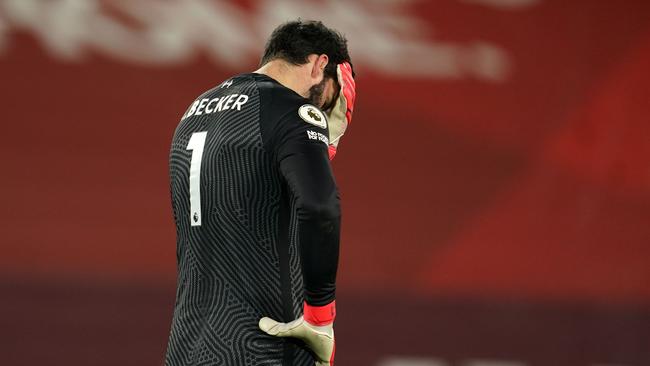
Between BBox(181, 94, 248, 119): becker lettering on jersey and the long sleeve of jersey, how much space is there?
0.17 meters

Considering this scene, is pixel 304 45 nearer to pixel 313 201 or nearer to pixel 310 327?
pixel 313 201

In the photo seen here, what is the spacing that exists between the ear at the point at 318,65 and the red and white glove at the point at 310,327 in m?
0.57

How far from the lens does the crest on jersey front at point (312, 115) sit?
81.7 inches

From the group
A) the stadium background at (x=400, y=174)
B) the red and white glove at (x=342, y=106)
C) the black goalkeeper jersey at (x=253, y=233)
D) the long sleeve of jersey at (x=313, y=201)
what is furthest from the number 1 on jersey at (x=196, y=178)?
the stadium background at (x=400, y=174)

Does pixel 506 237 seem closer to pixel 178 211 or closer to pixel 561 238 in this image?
pixel 561 238

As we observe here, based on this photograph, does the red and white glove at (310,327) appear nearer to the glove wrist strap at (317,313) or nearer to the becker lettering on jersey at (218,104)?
the glove wrist strap at (317,313)

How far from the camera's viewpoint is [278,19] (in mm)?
4766

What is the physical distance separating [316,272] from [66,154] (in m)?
2.87

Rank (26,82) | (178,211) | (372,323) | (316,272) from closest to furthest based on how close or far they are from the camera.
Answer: (316,272) < (178,211) < (26,82) < (372,323)

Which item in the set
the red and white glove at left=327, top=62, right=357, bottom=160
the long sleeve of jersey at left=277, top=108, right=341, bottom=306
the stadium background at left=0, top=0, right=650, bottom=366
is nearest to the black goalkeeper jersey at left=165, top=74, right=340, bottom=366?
the long sleeve of jersey at left=277, top=108, right=341, bottom=306

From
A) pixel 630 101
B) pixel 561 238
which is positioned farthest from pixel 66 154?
pixel 630 101

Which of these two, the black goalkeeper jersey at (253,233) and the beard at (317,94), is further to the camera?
the beard at (317,94)

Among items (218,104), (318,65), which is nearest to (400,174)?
(318,65)

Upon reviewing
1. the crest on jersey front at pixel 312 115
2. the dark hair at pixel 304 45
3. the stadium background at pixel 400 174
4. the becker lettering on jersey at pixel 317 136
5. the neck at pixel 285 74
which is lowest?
the stadium background at pixel 400 174
